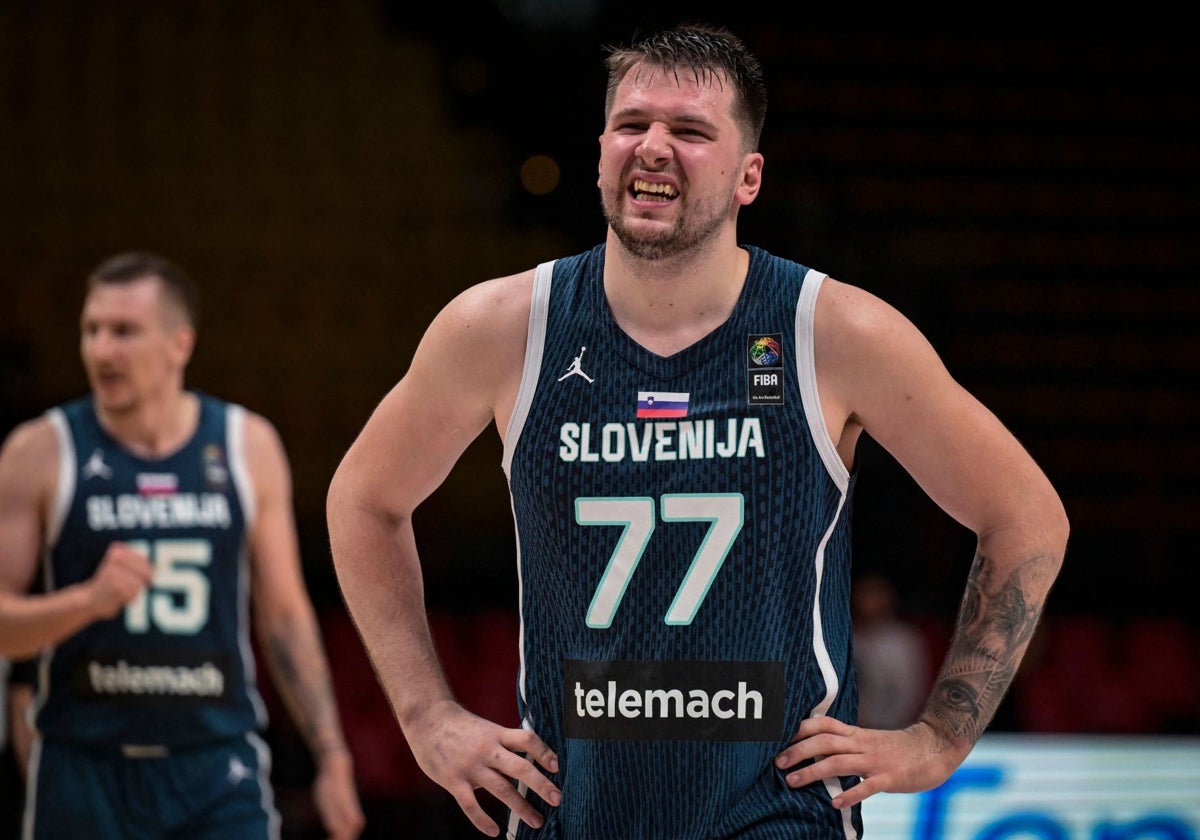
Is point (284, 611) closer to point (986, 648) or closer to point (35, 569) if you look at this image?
point (35, 569)

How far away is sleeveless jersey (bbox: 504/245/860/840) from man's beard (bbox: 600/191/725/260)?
0.15m

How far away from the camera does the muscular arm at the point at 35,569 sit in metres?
4.57

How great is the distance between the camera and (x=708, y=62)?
9.39 ft

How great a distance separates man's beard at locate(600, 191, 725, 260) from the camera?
2.80 meters

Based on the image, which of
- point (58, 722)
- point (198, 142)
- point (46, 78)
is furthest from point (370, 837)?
point (46, 78)

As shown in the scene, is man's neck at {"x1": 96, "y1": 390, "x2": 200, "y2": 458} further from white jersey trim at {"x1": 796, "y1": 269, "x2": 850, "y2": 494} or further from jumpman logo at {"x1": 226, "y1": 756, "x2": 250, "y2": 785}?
white jersey trim at {"x1": 796, "y1": 269, "x2": 850, "y2": 494}

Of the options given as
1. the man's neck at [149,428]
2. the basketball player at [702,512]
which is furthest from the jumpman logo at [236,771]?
the basketball player at [702,512]

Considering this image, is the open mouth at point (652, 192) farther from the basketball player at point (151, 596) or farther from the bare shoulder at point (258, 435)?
the bare shoulder at point (258, 435)

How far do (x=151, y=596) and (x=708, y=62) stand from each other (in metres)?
2.89

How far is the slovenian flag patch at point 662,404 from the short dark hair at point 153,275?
301cm

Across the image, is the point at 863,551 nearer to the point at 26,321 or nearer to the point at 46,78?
the point at 26,321

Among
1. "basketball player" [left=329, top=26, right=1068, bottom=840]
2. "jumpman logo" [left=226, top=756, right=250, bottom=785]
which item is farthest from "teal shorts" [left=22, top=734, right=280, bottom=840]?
"basketball player" [left=329, top=26, right=1068, bottom=840]

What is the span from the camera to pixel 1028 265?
12.0 meters

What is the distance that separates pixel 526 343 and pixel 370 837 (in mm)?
6357
